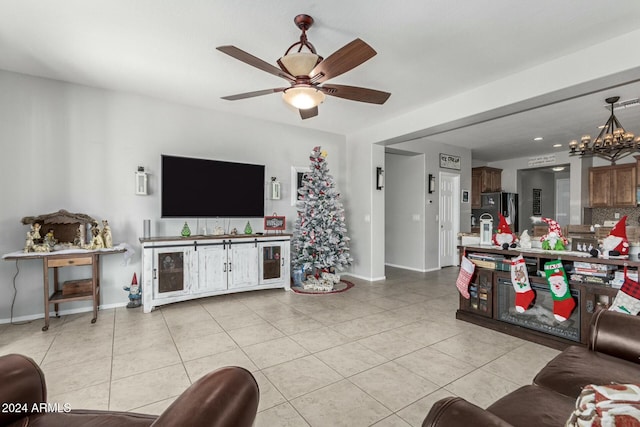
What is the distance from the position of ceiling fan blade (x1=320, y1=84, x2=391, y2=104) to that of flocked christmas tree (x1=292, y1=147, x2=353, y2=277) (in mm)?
2283

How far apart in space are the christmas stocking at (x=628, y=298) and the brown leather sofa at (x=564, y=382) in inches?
37.6

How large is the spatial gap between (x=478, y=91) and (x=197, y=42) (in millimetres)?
3119

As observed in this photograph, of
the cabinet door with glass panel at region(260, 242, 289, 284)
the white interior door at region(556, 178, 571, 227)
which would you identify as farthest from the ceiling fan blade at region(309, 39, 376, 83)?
the white interior door at region(556, 178, 571, 227)

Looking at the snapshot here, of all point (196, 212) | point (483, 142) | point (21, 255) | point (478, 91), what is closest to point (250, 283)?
point (196, 212)

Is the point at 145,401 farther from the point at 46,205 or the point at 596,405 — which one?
the point at 46,205

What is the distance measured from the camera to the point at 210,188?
445 cm

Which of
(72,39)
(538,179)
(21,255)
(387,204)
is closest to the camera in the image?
(72,39)

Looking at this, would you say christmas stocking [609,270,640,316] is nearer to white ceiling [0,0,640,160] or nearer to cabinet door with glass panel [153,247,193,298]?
white ceiling [0,0,640,160]

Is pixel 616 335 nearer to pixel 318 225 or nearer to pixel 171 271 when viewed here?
pixel 318 225

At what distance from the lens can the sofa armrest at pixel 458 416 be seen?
2.80 ft

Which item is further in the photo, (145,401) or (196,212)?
(196,212)

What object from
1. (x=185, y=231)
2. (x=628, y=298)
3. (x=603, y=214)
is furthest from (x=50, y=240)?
(x=603, y=214)

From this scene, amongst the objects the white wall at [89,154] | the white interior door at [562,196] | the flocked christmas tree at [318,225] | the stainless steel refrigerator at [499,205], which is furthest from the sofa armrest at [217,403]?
the white interior door at [562,196]

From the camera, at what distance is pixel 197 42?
9.23 feet
